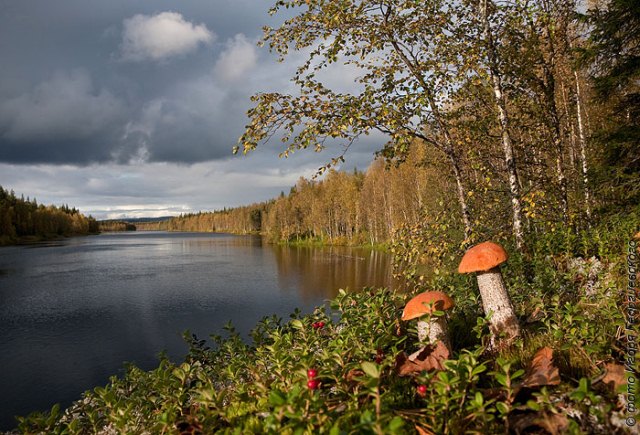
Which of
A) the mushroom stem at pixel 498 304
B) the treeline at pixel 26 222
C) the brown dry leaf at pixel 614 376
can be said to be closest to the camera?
the brown dry leaf at pixel 614 376

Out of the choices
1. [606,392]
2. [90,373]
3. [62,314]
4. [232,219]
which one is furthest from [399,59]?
[232,219]

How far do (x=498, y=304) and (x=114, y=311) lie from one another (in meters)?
22.6

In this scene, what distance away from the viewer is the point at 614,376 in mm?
2889

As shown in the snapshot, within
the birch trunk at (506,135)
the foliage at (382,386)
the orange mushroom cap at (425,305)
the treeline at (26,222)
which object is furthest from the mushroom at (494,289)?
the treeline at (26,222)

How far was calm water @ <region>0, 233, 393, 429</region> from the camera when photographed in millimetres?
12500

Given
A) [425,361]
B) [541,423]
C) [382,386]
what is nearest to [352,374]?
[382,386]

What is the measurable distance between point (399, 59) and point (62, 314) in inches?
905

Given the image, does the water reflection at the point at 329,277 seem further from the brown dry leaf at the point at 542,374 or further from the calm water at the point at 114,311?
the brown dry leaf at the point at 542,374

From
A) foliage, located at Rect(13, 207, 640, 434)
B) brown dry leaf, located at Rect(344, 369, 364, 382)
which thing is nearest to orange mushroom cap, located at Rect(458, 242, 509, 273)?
foliage, located at Rect(13, 207, 640, 434)

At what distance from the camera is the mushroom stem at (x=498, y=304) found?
4199mm

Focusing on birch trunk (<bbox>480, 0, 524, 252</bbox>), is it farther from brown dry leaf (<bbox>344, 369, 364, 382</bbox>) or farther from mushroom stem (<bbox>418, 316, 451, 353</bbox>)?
brown dry leaf (<bbox>344, 369, 364, 382</bbox>)

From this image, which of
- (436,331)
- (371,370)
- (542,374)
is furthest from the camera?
(436,331)

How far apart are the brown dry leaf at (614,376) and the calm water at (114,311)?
37.0 ft

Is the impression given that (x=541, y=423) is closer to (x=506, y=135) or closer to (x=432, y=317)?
(x=432, y=317)
